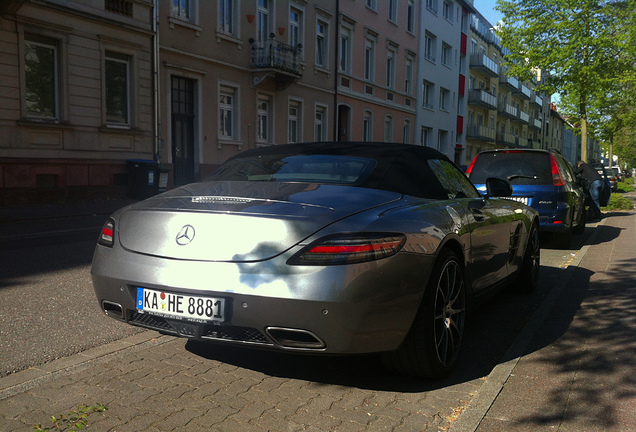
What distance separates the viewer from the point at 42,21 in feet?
48.2

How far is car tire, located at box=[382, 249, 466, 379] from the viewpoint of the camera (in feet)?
10.7

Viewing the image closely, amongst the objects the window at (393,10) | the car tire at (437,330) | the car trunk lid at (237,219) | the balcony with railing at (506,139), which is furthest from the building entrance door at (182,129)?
the balcony with railing at (506,139)

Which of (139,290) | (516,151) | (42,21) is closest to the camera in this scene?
(139,290)

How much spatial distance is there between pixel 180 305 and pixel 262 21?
21.2 m

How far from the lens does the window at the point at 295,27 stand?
24.3 meters

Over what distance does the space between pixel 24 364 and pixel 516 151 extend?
8021 mm

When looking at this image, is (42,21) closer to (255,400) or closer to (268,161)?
(268,161)

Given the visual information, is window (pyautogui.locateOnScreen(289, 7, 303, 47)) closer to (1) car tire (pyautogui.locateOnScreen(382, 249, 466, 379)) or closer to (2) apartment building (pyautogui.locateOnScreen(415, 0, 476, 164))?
(2) apartment building (pyautogui.locateOnScreen(415, 0, 476, 164))

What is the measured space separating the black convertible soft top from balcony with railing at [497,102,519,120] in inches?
2112

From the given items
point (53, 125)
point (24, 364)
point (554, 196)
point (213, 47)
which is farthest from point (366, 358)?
point (213, 47)

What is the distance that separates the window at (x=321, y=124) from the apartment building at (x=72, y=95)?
33.9 ft

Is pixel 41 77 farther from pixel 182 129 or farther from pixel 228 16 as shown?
pixel 228 16

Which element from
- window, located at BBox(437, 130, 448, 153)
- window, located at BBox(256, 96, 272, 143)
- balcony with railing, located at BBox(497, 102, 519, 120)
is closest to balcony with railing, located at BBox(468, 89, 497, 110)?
window, located at BBox(437, 130, 448, 153)

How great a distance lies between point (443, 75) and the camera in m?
41.0
